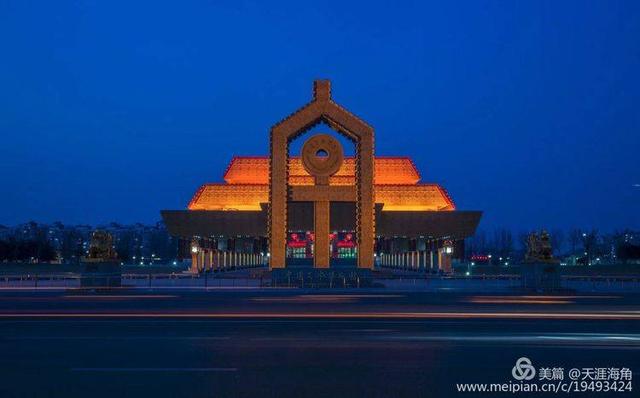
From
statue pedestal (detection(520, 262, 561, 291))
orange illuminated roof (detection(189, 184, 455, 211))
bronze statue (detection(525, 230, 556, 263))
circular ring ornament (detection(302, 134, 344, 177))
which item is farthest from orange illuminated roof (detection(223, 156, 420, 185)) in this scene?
statue pedestal (detection(520, 262, 561, 291))

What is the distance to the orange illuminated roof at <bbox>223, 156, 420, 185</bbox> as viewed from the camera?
81938 mm

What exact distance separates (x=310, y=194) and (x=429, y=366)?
5033cm

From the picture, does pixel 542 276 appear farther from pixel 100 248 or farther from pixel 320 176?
pixel 320 176

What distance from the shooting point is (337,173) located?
81500 millimetres

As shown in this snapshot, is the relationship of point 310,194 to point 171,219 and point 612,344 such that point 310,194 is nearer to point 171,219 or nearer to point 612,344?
point 171,219

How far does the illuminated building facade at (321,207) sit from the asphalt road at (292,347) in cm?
3474

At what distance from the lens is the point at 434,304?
29469 millimetres

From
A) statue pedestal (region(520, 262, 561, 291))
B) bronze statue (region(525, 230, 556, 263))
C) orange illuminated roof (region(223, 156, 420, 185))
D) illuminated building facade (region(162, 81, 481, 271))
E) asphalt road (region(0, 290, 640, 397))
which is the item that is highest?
orange illuminated roof (region(223, 156, 420, 185))

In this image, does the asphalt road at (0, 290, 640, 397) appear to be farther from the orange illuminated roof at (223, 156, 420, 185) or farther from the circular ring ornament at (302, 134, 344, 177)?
the orange illuminated roof at (223, 156, 420, 185)

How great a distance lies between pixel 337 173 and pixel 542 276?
42.8m

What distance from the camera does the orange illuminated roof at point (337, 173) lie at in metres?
81.9

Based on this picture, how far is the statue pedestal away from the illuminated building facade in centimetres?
2282

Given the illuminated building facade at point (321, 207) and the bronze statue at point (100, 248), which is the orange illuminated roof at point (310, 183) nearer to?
the illuminated building facade at point (321, 207)

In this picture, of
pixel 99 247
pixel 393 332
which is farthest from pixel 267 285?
pixel 393 332
